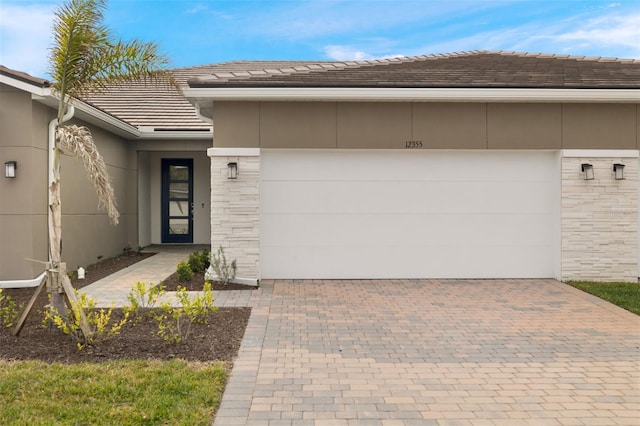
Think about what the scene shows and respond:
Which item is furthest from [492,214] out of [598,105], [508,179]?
[598,105]

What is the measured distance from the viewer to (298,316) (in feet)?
21.6

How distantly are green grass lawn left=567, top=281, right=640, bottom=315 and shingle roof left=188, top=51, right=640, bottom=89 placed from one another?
379 centimetres

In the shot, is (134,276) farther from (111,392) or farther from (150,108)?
(150,108)

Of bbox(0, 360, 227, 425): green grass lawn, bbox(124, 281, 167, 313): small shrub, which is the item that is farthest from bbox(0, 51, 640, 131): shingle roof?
bbox(0, 360, 227, 425): green grass lawn

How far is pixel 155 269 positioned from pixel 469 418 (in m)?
8.52

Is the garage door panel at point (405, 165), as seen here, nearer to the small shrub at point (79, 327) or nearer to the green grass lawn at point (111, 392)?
the small shrub at point (79, 327)

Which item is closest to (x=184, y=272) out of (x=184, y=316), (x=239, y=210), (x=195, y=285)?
(x=195, y=285)

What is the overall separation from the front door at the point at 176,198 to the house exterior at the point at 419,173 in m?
5.44

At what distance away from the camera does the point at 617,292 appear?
26.5 ft

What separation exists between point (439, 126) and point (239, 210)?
14.0ft

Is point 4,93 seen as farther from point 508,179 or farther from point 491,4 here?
point 491,4

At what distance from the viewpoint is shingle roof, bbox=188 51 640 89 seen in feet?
28.1

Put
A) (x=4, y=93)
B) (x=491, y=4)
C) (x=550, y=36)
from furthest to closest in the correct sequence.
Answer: (x=550, y=36) < (x=491, y=4) < (x=4, y=93)

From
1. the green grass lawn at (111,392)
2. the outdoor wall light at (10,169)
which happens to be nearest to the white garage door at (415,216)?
the outdoor wall light at (10,169)
